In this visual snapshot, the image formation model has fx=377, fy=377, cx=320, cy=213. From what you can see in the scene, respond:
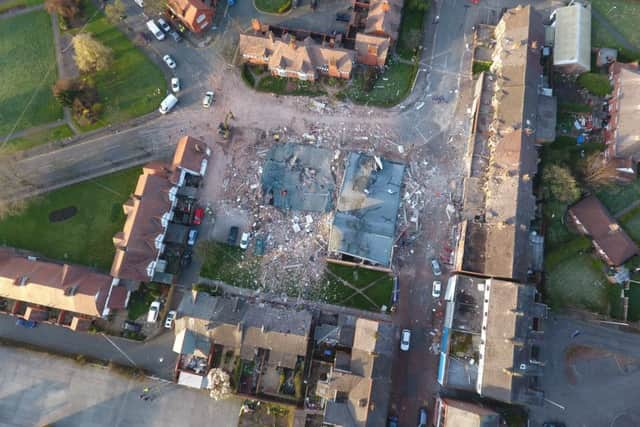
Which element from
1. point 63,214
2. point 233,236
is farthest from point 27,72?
point 233,236

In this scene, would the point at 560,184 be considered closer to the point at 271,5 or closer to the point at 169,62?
the point at 271,5

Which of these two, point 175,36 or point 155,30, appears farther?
point 175,36

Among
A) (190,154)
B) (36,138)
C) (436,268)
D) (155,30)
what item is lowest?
(436,268)

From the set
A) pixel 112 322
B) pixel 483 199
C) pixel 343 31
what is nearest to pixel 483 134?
pixel 483 199

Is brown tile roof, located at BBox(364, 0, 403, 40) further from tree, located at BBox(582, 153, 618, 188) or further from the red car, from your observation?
the red car

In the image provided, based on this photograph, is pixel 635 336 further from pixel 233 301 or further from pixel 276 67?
pixel 276 67

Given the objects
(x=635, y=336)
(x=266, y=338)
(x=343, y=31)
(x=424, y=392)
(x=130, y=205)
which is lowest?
(x=424, y=392)
